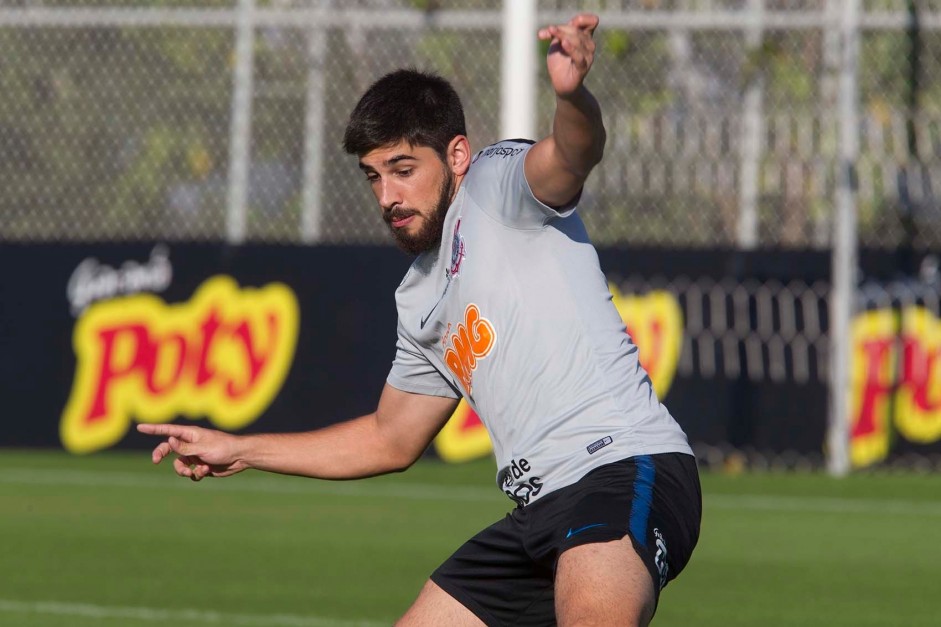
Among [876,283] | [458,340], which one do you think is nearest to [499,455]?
[458,340]

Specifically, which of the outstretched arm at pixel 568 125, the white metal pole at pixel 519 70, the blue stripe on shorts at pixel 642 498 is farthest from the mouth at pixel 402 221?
the white metal pole at pixel 519 70

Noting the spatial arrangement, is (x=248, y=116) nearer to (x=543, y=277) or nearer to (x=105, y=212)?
(x=105, y=212)

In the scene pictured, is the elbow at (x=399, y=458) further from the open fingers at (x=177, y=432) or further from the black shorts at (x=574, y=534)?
the open fingers at (x=177, y=432)

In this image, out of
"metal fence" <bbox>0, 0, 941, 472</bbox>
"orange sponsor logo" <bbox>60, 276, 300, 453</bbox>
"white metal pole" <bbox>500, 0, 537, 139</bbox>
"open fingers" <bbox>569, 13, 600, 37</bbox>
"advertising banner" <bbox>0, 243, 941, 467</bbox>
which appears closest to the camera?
"open fingers" <bbox>569, 13, 600, 37</bbox>

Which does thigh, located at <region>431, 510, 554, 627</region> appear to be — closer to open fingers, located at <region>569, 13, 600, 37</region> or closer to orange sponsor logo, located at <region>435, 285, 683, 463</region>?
open fingers, located at <region>569, 13, 600, 37</region>

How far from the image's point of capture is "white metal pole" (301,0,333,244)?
1393 cm

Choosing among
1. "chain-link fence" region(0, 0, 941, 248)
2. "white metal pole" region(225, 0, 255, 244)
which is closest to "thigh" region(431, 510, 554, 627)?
"chain-link fence" region(0, 0, 941, 248)

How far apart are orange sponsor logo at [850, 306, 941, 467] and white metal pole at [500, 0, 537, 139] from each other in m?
2.69

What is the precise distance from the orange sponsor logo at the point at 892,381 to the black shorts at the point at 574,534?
7.78m

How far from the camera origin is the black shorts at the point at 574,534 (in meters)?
4.54

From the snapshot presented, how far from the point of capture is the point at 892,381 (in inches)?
493

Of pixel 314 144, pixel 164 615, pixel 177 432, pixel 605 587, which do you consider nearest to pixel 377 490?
pixel 314 144

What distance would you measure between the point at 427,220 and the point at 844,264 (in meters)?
8.17

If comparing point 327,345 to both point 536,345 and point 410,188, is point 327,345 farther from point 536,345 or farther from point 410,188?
point 536,345
